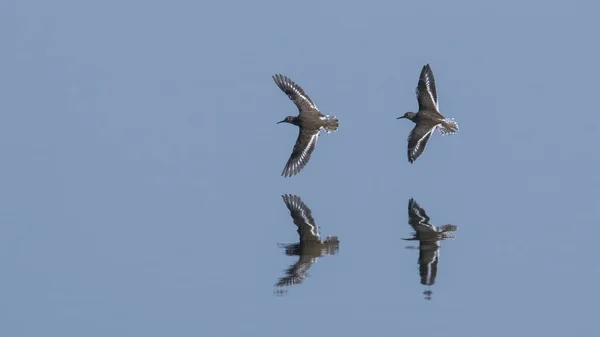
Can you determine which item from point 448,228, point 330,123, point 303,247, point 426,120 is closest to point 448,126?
point 426,120

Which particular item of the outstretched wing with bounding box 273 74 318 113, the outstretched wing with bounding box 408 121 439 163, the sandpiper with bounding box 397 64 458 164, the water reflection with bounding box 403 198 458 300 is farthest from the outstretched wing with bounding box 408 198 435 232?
the outstretched wing with bounding box 273 74 318 113

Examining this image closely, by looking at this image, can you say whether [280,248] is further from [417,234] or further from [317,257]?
[417,234]

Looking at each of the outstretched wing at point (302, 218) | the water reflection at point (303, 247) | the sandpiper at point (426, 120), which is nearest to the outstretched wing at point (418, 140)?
the sandpiper at point (426, 120)

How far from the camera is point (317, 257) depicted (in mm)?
24422

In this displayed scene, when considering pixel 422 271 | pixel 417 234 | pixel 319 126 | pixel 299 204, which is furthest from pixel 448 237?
pixel 319 126

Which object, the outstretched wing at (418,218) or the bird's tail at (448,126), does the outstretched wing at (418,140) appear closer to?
the bird's tail at (448,126)

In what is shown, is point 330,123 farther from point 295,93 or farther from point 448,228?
point 448,228

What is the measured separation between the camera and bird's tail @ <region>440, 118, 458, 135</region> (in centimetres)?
3212

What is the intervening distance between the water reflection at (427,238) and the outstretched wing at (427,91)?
3.40 m

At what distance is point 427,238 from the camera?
25.7 m

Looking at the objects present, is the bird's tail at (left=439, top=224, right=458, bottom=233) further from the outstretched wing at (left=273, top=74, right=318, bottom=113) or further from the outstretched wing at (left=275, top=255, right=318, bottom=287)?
the outstretched wing at (left=273, top=74, right=318, bottom=113)

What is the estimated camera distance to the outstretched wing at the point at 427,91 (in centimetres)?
3241

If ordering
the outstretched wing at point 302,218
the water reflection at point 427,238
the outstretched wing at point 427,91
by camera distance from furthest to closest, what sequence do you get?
the outstretched wing at point 427,91, the outstretched wing at point 302,218, the water reflection at point 427,238

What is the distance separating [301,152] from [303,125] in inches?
32.2
